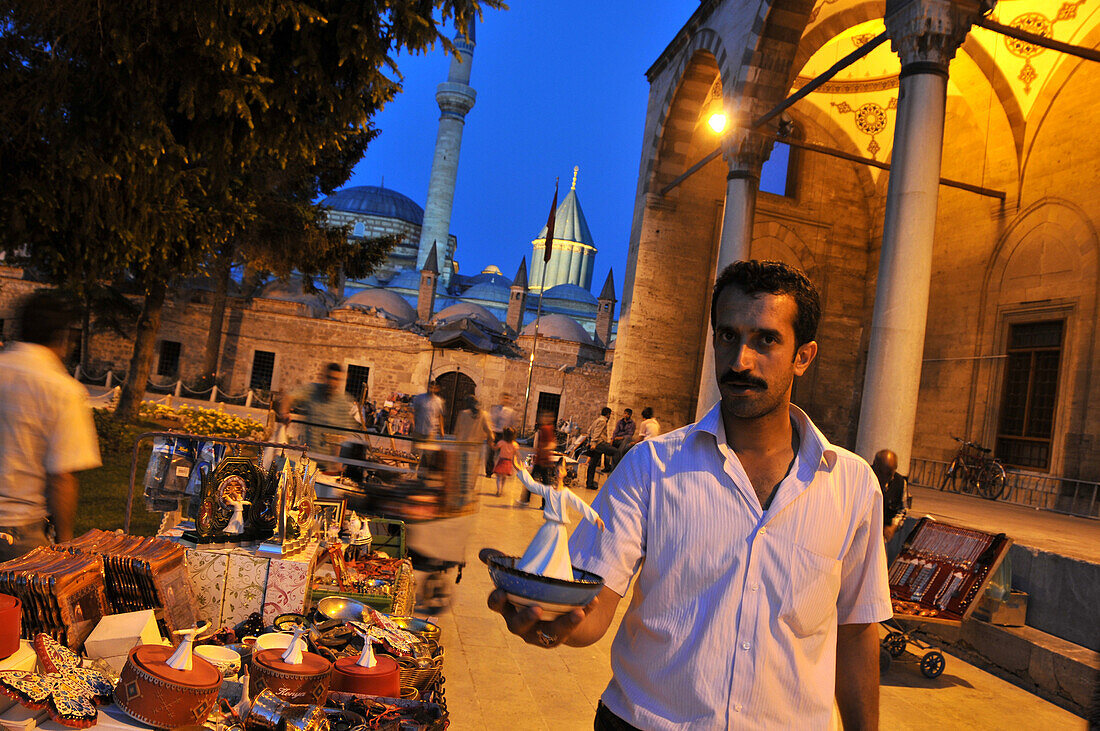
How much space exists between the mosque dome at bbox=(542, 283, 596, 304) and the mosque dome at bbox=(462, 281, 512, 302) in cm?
274

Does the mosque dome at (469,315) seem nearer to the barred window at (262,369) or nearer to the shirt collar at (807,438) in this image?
the barred window at (262,369)

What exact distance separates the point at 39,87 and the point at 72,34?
0.52 m

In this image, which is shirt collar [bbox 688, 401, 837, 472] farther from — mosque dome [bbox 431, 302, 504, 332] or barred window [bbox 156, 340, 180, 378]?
barred window [bbox 156, 340, 180, 378]

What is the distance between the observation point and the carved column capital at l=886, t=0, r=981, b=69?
7.13 m

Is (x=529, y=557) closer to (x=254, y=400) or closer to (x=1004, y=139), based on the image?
(x=1004, y=139)

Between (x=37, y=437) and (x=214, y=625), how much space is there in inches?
38.1

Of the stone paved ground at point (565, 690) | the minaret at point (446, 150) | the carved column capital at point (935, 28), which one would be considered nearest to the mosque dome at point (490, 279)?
the minaret at point (446, 150)

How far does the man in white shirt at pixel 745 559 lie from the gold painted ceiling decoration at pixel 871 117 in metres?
16.0

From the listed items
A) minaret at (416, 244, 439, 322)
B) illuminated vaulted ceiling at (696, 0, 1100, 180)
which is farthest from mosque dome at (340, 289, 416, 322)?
illuminated vaulted ceiling at (696, 0, 1100, 180)

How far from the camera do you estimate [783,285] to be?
148cm

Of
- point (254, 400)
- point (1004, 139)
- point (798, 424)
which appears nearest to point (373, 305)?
point (254, 400)

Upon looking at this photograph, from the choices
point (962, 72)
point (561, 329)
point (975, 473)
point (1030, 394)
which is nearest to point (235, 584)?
point (975, 473)

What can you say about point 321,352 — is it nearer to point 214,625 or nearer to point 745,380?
point 214,625

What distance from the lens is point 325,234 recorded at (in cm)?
1241
